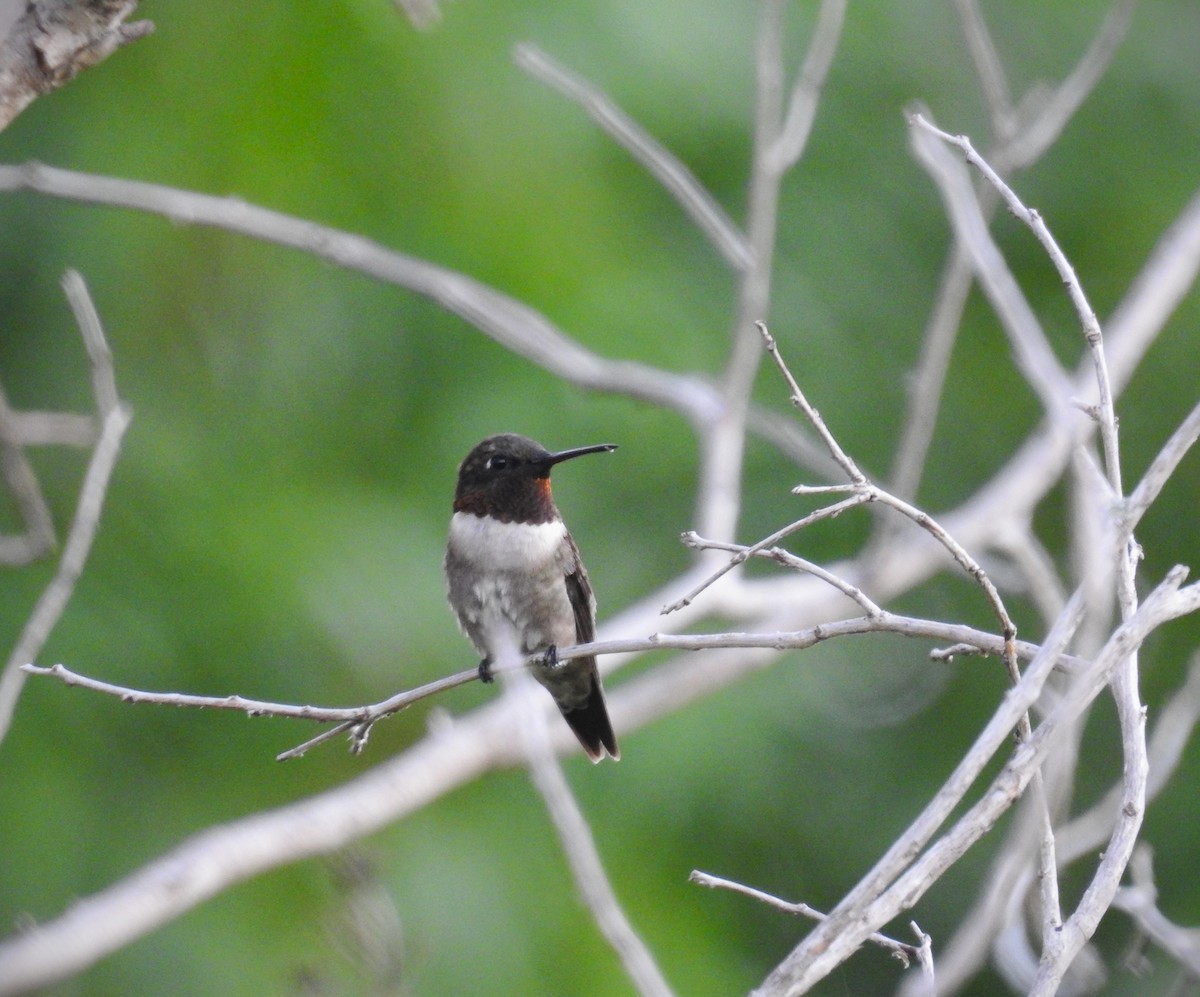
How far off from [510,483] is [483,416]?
2.21m

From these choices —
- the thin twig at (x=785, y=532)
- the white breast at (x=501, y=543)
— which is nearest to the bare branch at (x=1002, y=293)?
the thin twig at (x=785, y=532)

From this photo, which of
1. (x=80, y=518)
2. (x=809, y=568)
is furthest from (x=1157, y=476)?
(x=80, y=518)

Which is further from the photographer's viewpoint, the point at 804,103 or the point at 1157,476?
the point at 804,103

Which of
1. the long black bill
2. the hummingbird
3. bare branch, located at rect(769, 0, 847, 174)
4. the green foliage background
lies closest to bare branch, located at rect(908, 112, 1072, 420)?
bare branch, located at rect(769, 0, 847, 174)

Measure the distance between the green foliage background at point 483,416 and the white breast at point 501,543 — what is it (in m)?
1.35

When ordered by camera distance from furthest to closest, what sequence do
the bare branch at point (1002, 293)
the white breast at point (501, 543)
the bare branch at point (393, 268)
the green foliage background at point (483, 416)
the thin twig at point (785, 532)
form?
the green foliage background at point (483, 416) → the white breast at point (501, 543) → the bare branch at point (393, 268) → the bare branch at point (1002, 293) → the thin twig at point (785, 532)

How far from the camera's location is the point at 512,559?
4699 millimetres

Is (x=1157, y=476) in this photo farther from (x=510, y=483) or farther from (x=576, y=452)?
(x=510, y=483)

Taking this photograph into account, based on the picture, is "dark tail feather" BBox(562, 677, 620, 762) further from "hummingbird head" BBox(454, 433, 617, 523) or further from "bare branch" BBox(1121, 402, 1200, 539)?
"bare branch" BBox(1121, 402, 1200, 539)

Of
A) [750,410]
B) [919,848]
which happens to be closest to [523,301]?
[750,410]

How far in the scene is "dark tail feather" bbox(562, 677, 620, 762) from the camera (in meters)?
5.09

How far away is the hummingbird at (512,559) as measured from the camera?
4.71 metres

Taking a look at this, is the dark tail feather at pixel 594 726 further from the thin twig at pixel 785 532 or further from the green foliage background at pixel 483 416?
the thin twig at pixel 785 532

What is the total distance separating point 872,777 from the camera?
881cm
